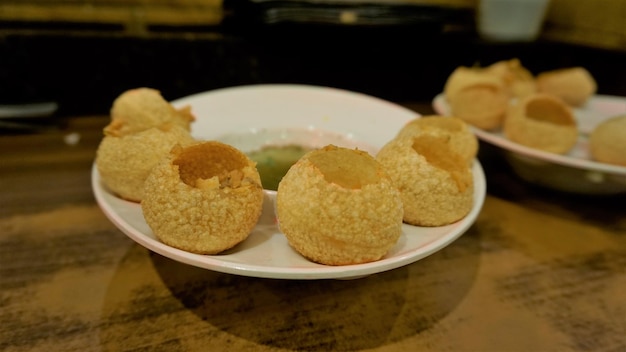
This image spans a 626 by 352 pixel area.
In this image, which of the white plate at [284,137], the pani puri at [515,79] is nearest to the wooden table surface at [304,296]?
the white plate at [284,137]

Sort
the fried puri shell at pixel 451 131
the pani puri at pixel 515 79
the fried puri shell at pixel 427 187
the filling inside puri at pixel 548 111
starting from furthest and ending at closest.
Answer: the pani puri at pixel 515 79, the filling inside puri at pixel 548 111, the fried puri shell at pixel 451 131, the fried puri shell at pixel 427 187

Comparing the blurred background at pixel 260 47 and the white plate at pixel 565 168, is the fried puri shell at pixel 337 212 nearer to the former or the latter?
the white plate at pixel 565 168

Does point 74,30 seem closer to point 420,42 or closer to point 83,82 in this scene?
point 83,82

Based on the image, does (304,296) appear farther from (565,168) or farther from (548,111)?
(548,111)

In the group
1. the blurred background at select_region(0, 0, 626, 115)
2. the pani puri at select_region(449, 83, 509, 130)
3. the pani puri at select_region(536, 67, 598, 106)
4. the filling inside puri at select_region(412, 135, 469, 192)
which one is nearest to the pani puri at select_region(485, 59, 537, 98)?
the pani puri at select_region(536, 67, 598, 106)

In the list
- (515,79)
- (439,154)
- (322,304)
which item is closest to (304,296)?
(322,304)

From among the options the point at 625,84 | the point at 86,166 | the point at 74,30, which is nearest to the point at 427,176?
the point at 86,166
